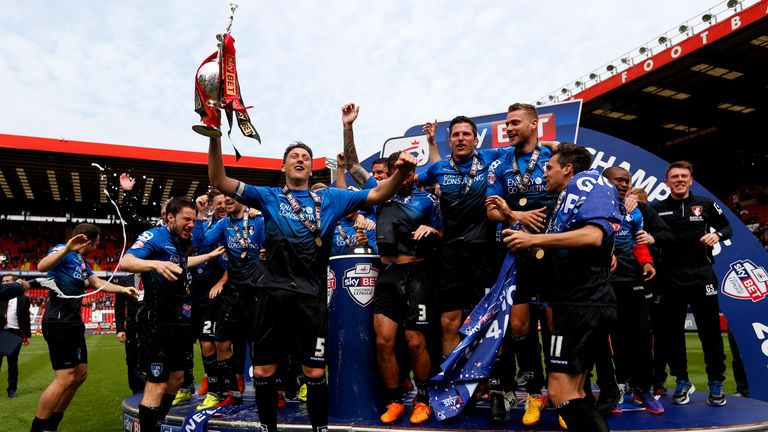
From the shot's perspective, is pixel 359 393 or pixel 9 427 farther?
pixel 9 427

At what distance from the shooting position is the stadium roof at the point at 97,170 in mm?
24188

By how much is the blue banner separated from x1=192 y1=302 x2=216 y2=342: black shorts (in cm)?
560

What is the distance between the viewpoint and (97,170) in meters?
26.9

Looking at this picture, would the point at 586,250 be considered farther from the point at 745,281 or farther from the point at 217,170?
the point at 745,281

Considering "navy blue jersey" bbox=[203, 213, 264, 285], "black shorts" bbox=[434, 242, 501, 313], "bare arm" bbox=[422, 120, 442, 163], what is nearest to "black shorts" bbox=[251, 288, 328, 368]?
"black shorts" bbox=[434, 242, 501, 313]

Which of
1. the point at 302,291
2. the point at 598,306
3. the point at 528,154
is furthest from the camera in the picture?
the point at 528,154

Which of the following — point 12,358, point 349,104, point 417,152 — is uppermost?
point 417,152

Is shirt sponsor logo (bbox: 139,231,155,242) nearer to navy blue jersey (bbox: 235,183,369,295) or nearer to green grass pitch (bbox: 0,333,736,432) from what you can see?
navy blue jersey (bbox: 235,183,369,295)

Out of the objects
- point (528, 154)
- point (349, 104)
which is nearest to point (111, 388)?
point (349, 104)

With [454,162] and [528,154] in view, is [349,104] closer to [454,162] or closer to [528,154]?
[454,162]

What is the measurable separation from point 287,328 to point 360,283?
3.19 ft

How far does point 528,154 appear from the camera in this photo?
4.43 metres

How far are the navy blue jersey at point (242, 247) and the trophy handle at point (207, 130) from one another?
7.82ft

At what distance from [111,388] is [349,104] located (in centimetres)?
767
